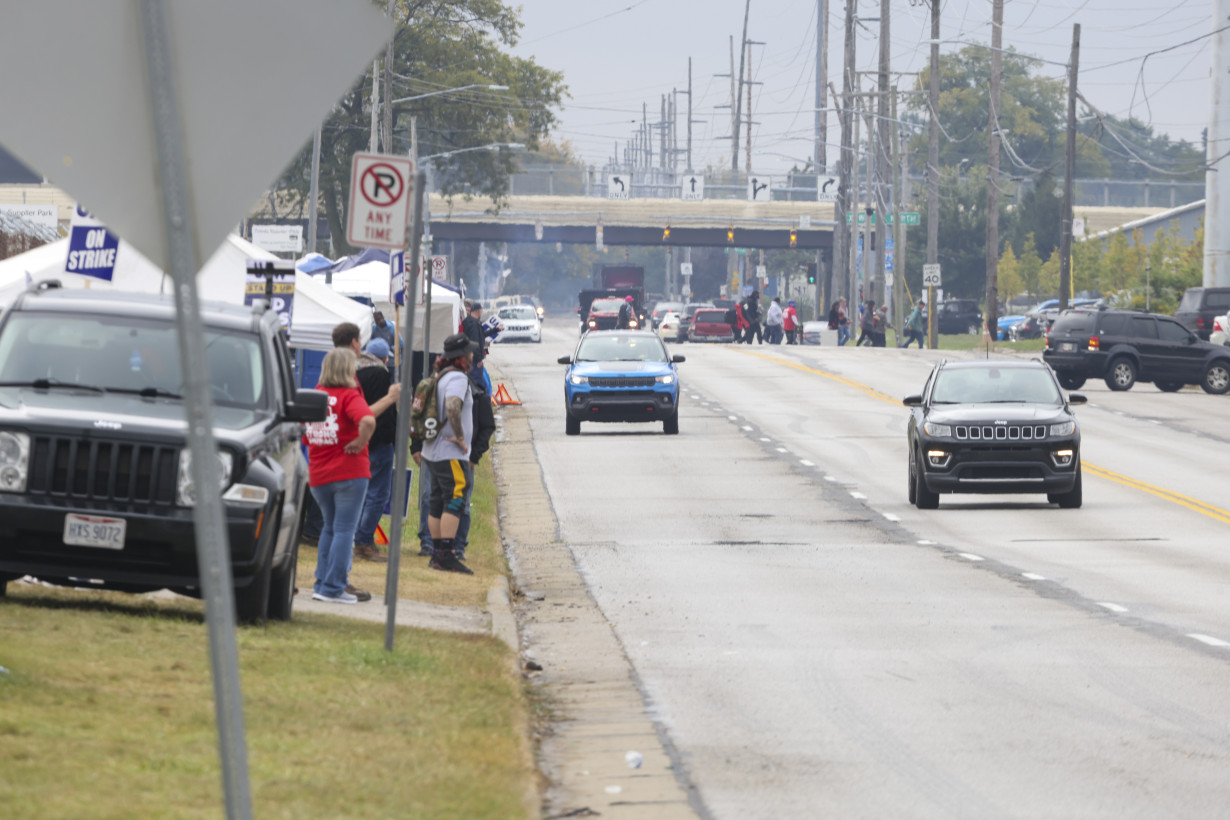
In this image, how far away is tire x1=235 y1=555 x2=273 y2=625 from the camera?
1084 cm

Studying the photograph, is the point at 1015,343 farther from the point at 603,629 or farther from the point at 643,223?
the point at 603,629

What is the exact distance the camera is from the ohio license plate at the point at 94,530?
10.3 m

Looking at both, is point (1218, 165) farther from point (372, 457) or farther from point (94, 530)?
point (94, 530)

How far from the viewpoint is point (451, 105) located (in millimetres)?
74312

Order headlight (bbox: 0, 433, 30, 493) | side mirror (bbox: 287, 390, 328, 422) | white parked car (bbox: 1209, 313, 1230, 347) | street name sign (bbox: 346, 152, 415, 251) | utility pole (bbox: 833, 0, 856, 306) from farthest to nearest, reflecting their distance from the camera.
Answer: utility pole (bbox: 833, 0, 856, 306) → white parked car (bbox: 1209, 313, 1230, 347) → side mirror (bbox: 287, 390, 328, 422) → street name sign (bbox: 346, 152, 415, 251) → headlight (bbox: 0, 433, 30, 493)

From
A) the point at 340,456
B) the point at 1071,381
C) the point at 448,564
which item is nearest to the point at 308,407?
the point at 340,456

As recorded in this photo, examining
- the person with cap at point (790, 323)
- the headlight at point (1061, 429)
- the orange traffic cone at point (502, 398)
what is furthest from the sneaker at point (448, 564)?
the person with cap at point (790, 323)

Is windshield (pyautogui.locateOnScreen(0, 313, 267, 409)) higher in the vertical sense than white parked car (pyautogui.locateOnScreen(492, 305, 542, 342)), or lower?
higher

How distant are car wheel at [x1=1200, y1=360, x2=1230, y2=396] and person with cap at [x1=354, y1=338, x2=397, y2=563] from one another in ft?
103

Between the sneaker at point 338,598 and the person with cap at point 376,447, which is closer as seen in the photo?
the sneaker at point 338,598

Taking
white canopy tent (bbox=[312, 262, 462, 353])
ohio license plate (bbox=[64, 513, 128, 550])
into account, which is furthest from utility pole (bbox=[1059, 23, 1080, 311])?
ohio license plate (bbox=[64, 513, 128, 550])

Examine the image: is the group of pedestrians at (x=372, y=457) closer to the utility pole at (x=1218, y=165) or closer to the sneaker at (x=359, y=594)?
the sneaker at (x=359, y=594)

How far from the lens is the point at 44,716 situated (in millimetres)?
7711

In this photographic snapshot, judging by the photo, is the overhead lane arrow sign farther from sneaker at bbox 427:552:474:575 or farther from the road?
sneaker at bbox 427:552:474:575
